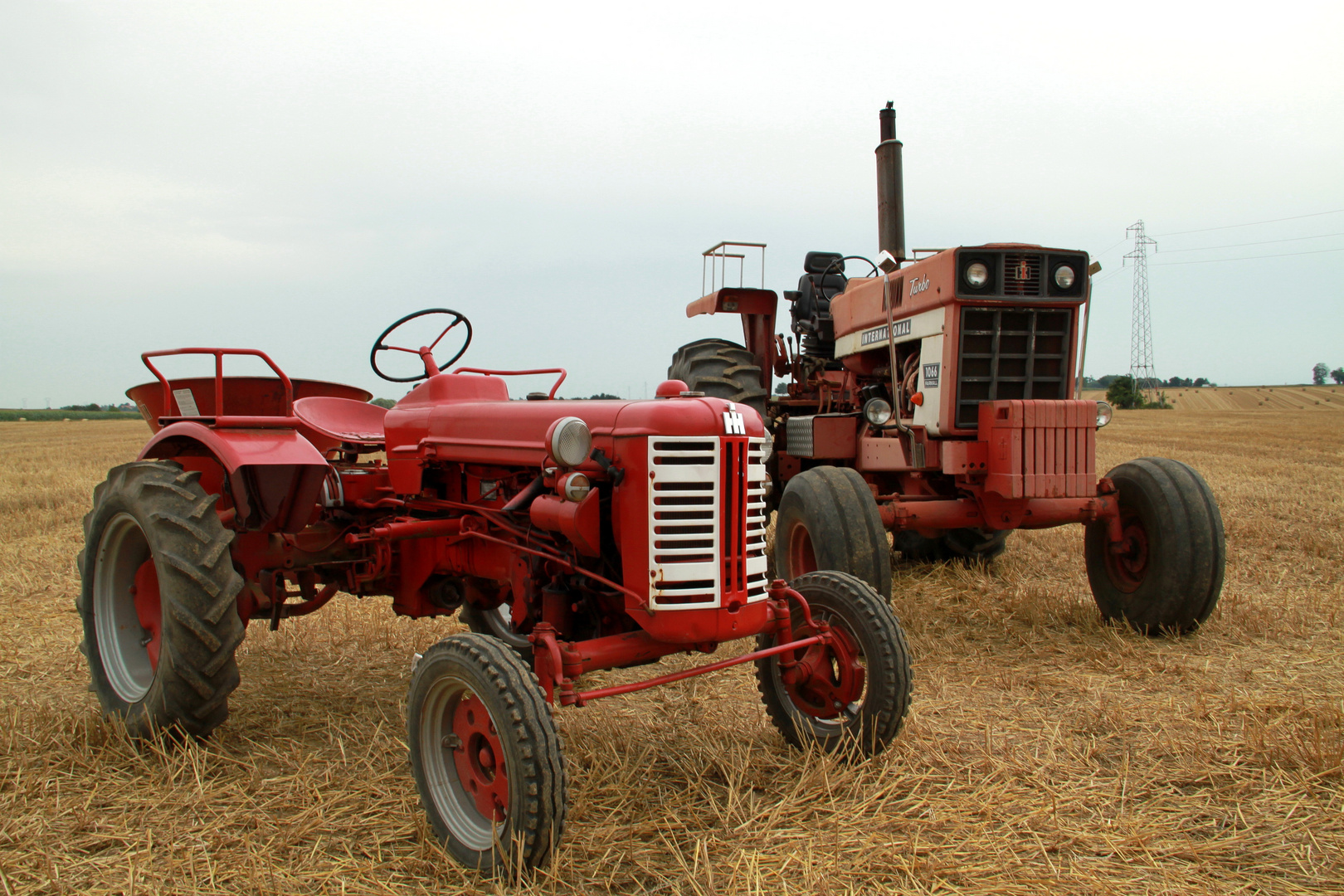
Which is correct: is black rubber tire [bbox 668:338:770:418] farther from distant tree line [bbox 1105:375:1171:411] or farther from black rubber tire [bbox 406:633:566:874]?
distant tree line [bbox 1105:375:1171:411]

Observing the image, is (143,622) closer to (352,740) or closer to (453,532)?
(352,740)

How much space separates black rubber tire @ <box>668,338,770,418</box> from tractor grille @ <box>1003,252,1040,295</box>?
5.58 ft

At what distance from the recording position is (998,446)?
4.49 m

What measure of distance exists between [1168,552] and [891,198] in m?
3.21

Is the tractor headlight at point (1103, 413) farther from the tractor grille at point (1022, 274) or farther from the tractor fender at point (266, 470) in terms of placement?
the tractor fender at point (266, 470)

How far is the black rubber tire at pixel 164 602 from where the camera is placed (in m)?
2.99

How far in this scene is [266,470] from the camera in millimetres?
3223

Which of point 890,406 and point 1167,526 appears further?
point 890,406

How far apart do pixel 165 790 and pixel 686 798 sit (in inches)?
63.6

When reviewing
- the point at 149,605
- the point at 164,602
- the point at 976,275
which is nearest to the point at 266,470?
the point at 164,602

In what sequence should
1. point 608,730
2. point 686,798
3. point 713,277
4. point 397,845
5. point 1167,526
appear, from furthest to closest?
point 713,277
point 1167,526
point 608,730
point 686,798
point 397,845

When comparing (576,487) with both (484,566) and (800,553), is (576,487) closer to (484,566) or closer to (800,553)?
(484,566)

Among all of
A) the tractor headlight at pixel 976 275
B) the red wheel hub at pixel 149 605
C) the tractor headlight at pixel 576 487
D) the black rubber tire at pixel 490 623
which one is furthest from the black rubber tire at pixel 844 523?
the red wheel hub at pixel 149 605

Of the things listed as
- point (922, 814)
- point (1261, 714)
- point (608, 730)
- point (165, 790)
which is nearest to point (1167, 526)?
point (1261, 714)
